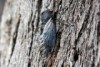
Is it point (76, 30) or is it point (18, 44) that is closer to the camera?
point (76, 30)

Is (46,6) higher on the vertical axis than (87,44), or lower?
higher

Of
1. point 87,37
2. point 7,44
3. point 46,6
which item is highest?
point 46,6

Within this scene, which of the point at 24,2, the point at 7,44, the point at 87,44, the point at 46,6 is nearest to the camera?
the point at 87,44

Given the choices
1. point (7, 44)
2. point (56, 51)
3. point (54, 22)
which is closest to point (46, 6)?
point (54, 22)

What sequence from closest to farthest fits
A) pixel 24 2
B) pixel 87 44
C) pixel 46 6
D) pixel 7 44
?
pixel 87 44, pixel 46 6, pixel 24 2, pixel 7 44

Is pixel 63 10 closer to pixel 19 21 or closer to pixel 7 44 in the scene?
pixel 19 21

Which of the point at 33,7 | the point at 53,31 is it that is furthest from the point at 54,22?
the point at 33,7
